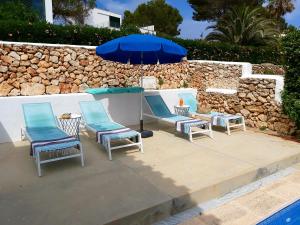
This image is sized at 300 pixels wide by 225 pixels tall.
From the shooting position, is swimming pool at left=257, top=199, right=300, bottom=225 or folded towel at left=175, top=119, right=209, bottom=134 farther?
folded towel at left=175, top=119, right=209, bottom=134

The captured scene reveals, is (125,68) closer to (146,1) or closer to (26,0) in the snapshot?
(26,0)

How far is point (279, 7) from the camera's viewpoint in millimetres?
29344

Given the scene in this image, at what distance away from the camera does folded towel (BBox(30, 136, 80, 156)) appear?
484 cm

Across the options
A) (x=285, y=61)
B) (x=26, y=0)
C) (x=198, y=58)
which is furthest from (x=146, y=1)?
(x=285, y=61)

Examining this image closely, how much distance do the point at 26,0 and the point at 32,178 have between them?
54.5ft

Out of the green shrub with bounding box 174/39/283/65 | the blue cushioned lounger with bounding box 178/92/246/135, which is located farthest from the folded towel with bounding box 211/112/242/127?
the green shrub with bounding box 174/39/283/65

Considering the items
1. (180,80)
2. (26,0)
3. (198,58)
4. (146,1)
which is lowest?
(180,80)

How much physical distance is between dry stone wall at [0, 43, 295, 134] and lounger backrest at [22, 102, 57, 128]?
6.63 ft

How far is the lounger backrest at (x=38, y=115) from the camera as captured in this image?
20.8 feet

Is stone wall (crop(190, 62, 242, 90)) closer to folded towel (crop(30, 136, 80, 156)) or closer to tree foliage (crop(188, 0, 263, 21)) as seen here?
folded towel (crop(30, 136, 80, 156))

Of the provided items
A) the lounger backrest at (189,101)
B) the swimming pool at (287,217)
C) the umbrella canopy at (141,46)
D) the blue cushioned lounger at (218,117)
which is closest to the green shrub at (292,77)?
the blue cushioned lounger at (218,117)

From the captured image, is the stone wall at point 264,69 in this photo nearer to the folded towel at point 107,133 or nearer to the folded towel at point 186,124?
the folded towel at point 186,124

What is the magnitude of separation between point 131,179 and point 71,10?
2371 cm

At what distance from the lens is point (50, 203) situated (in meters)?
3.78
